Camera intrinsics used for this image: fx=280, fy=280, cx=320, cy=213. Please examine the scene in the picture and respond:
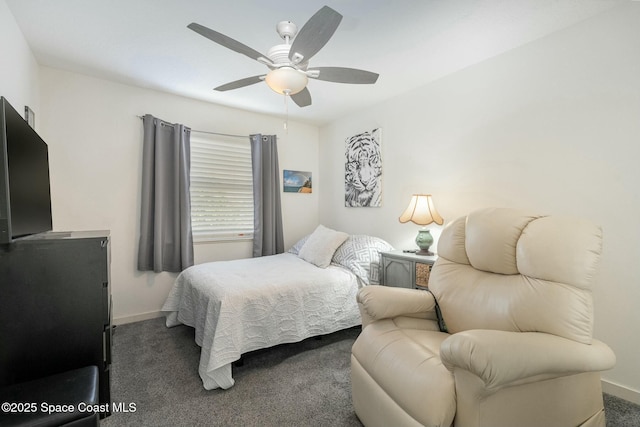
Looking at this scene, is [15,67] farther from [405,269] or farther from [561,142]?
[561,142]

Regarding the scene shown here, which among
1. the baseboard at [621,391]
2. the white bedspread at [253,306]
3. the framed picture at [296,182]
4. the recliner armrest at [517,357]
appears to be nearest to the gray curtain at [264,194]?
the framed picture at [296,182]

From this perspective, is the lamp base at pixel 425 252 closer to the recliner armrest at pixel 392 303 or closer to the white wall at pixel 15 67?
the recliner armrest at pixel 392 303

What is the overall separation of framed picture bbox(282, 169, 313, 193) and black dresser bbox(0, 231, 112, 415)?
9.04ft

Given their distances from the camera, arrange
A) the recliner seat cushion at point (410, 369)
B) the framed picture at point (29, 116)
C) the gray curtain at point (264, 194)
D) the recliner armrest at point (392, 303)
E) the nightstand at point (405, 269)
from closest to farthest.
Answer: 1. the recliner seat cushion at point (410, 369)
2. the recliner armrest at point (392, 303)
3. the framed picture at point (29, 116)
4. the nightstand at point (405, 269)
5. the gray curtain at point (264, 194)

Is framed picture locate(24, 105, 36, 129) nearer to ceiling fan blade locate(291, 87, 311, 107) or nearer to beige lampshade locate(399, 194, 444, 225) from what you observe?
ceiling fan blade locate(291, 87, 311, 107)

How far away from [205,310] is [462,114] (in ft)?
8.79

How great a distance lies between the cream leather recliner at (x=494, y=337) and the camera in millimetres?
1018

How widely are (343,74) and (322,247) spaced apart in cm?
168

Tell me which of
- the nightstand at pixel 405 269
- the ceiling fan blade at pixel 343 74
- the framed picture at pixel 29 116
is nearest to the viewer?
the ceiling fan blade at pixel 343 74

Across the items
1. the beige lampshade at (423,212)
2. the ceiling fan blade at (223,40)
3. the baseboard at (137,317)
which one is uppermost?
the ceiling fan blade at (223,40)

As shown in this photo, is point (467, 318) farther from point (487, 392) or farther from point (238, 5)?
point (238, 5)

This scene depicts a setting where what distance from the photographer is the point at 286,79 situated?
5.58ft

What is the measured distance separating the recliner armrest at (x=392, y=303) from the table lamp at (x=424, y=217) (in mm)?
890

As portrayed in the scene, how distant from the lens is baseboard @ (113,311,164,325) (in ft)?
9.27
